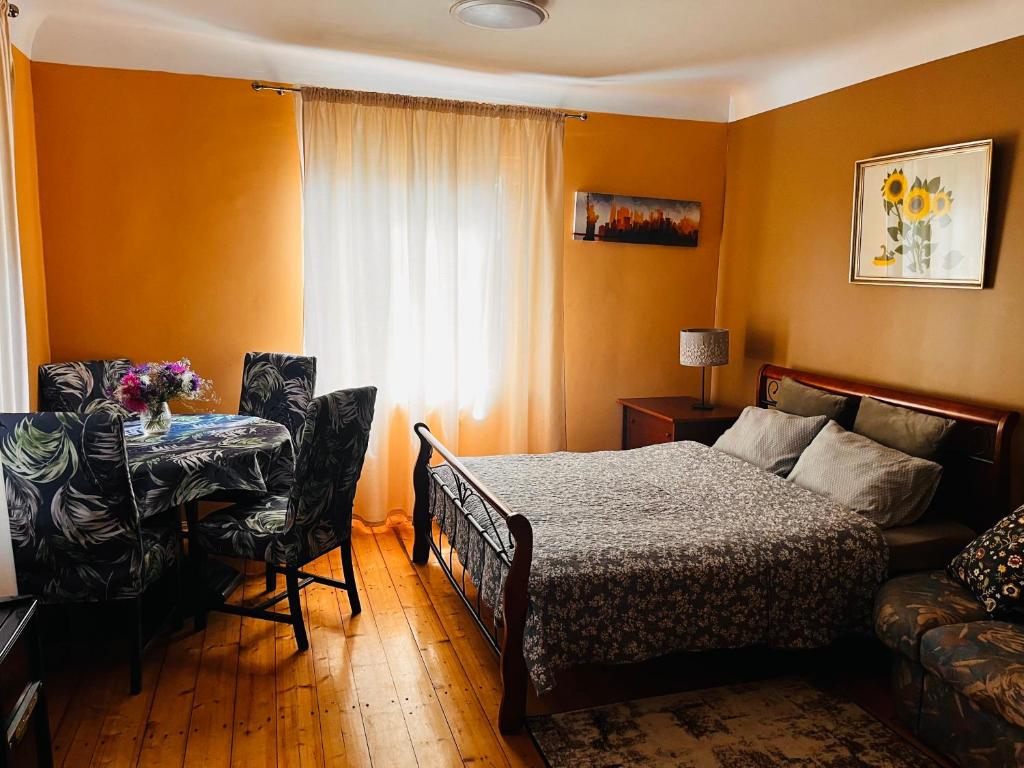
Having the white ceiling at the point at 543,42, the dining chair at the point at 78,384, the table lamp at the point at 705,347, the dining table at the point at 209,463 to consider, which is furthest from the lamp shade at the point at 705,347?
the dining chair at the point at 78,384

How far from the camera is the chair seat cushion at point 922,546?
2.85m

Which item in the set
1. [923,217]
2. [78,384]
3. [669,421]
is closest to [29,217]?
[78,384]

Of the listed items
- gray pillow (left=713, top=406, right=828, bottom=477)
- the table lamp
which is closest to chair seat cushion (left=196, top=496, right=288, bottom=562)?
gray pillow (left=713, top=406, right=828, bottom=477)

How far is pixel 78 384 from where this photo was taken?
3.67 meters

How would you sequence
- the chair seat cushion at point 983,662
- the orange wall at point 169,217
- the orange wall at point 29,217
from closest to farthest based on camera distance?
the chair seat cushion at point 983,662 < the orange wall at point 29,217 < the orange wall at point 169,217

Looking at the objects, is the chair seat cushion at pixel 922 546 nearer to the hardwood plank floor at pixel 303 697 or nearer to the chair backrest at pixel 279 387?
the hardwood plank floor at pixel 303 697

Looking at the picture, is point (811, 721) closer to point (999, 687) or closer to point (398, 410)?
point (999, 687)

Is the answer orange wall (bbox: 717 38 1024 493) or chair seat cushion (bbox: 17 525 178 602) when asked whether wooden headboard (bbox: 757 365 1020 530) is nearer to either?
orange wall (bbox: 717 38 1024 493)

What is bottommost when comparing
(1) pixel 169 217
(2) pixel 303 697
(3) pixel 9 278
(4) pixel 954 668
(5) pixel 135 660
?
(2) pixel 303 697

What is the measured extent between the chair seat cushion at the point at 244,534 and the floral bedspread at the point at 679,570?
0.74 meters

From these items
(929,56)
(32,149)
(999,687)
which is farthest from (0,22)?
(999,687)

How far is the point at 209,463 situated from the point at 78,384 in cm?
123

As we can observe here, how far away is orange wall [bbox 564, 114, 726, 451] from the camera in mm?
4703

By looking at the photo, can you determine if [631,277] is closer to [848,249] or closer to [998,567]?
[848,249]
